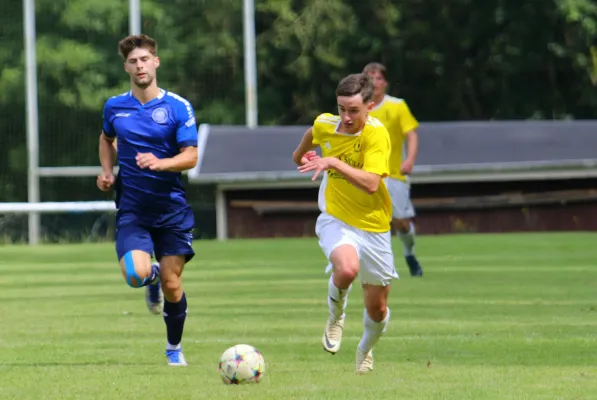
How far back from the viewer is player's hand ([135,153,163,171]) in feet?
31.0

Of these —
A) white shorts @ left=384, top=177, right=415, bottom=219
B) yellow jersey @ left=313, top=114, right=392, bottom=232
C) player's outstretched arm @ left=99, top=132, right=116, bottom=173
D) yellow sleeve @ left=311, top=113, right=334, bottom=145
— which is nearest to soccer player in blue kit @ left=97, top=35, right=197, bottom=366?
player's outstretched arm @ left=99, top=132, right=116, bottom=173

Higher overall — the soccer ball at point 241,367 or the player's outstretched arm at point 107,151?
the player's outstretched arm at point 107,151

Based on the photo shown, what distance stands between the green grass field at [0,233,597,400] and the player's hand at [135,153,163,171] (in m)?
1.28

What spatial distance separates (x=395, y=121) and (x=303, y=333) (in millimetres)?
5428

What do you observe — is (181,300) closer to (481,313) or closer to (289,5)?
(481,313)

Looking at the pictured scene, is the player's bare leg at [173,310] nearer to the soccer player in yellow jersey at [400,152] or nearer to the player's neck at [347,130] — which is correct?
the player's neck at [347,130]

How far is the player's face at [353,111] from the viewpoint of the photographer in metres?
9.26

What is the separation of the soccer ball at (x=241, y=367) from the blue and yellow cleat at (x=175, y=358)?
1.11 metres

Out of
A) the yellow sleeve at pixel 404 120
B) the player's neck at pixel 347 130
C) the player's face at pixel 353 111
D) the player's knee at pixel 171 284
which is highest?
the player's face at pixel 353 111

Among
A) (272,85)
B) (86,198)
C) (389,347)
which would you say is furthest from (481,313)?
(272,85)

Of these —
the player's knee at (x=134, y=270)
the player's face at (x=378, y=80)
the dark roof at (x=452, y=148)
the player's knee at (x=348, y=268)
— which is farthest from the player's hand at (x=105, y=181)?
the dark roof at (x=452, y=148)

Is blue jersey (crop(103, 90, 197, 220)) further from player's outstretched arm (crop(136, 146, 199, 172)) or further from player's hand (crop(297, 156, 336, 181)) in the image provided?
player's hand (crop(297, 156, 336, 181))

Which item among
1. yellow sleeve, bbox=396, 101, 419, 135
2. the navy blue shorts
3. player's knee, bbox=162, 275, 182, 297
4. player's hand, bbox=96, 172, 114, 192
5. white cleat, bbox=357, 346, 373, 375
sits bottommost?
white cleat, bbox=357, 346, 373, 375

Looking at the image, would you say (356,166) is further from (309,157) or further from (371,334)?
(371,334)
